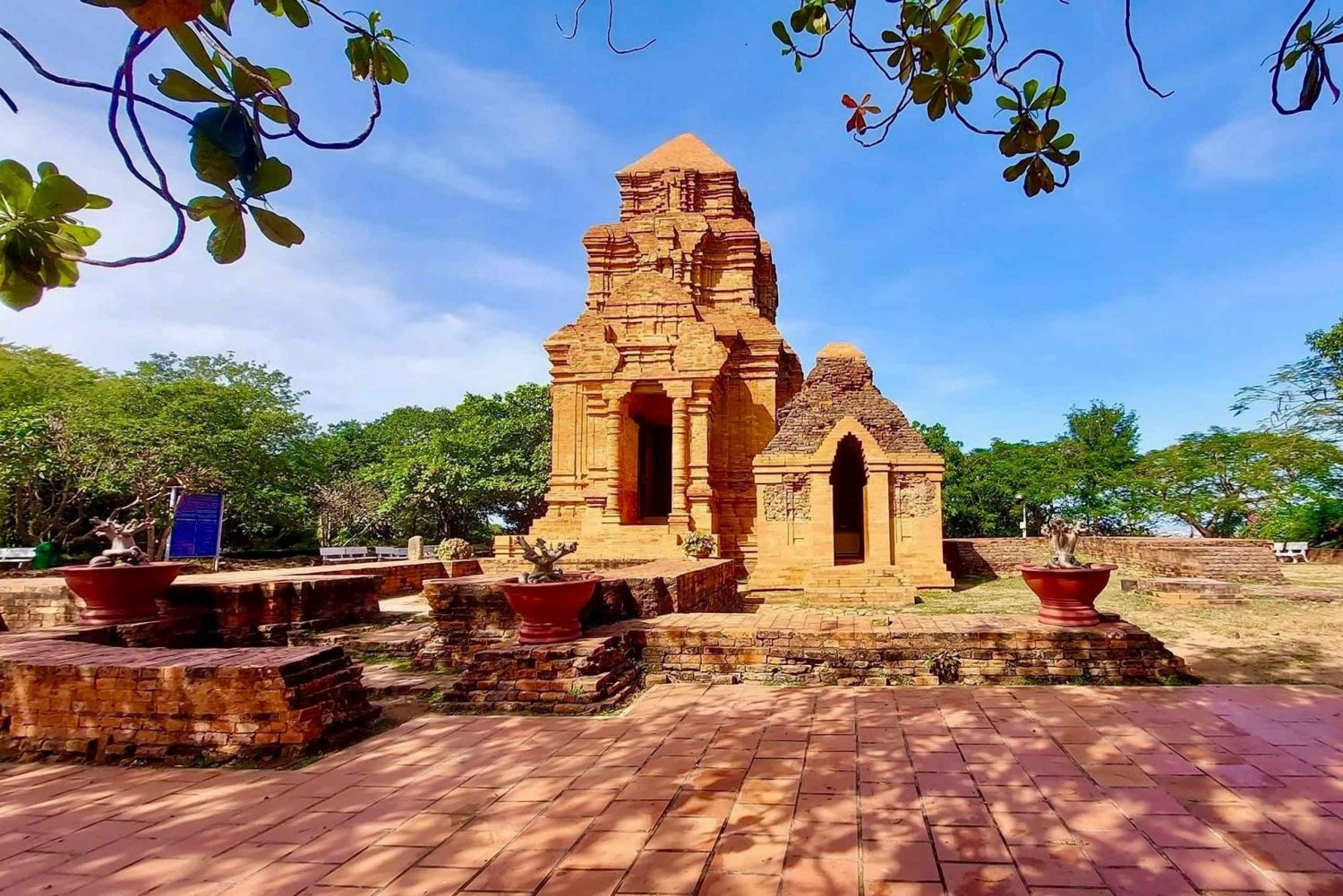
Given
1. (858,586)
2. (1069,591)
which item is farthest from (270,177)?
(858,586)

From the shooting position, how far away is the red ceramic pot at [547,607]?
5805 mm

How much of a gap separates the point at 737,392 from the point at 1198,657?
12652mm

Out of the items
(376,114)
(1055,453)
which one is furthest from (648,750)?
(1055,453)

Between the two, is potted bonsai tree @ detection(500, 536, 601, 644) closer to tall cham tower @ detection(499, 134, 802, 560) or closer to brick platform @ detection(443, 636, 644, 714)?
brick platform @ detection(443, 636, 644, 714)

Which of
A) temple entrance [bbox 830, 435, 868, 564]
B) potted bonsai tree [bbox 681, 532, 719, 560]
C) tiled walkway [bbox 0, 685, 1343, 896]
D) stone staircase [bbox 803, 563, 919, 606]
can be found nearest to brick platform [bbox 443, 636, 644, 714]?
tiled walkway [bbox 0, 685, 1343, 896]

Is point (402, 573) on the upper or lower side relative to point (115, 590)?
lower

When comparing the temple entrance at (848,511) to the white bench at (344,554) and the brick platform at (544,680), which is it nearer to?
the brick platform at (544,680)

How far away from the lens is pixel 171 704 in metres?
4.43

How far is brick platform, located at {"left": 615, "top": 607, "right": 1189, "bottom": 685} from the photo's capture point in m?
5.62

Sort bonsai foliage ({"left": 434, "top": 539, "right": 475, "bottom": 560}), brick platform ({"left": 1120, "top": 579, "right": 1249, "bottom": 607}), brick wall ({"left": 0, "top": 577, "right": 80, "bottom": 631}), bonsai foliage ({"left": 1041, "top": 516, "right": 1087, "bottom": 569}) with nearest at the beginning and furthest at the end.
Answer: bonsai foliage ({"left": 1041, "top": 516, "right": 1087, "bottom": 569}) → brick wall ({"left": 0, "top": 577, "right": 80, "bottom": 631}) → brick platform ({"left": 1120, "top": 579, "right": 1249, "bottom": 607}) → bonsai foliage ({"left": 434, "top": 539, "right": 475, "bottom": 560})

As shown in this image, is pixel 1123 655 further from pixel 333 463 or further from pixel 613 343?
pixel 333 463

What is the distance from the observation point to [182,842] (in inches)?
122

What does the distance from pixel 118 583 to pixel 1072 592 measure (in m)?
9.56

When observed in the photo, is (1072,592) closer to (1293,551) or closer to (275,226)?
(275,226)
